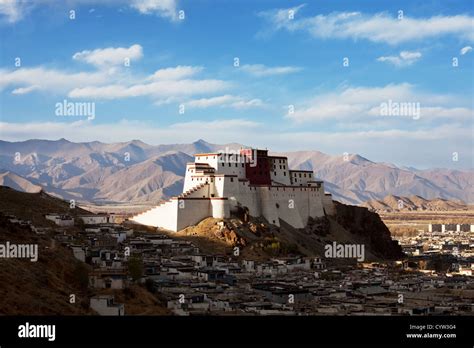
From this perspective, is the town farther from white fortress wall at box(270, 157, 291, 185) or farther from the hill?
white fortress wall at box(270, 157, 291, 185)

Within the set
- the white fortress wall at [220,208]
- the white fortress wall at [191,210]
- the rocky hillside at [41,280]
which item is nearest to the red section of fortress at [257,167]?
the white fortress wall at [220,208]

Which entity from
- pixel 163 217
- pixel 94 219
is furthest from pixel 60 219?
pixel 163 217

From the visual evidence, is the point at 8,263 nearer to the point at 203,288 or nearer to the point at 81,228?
the point at 203,288

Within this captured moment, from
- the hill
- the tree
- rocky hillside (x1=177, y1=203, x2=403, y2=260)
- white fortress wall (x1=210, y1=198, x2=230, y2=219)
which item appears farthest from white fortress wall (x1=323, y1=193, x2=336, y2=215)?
the tree

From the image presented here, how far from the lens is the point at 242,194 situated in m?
78.1

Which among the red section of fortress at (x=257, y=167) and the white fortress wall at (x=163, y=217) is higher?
the red section of fortress at (x=257, y=167)

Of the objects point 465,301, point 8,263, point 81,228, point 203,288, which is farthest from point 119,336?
point 81,228

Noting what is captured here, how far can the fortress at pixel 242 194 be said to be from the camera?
74.6m

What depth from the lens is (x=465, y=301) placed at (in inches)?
1982

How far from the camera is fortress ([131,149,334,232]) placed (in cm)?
7462

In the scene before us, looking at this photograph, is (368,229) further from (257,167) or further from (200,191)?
(200,191)

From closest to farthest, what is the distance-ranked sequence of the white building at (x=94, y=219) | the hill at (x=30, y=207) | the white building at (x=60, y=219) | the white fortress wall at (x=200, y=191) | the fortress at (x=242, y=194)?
the hill at (x=30, y=207) < the white building at (x=60, y=219) < the white building at (x=94, y=219) < the fortress at (x=242, y=194) < the white fortress wall at (x=200, y=191)

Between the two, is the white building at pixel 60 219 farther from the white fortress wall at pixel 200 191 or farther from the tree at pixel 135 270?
the tree at pixel 135 270

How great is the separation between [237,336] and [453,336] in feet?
24.2
